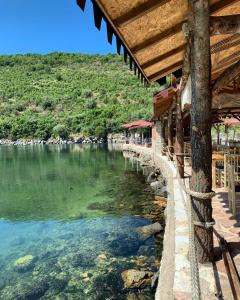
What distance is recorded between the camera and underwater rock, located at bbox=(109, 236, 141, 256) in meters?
8.76

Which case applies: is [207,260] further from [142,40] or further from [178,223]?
[142,40]

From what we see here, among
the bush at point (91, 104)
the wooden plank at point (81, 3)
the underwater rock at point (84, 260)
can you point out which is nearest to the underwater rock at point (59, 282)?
the underwater rock at point (84, 260)

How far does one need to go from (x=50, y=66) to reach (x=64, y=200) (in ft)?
429

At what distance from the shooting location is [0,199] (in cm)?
1730

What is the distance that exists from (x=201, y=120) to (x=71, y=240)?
26.2ft

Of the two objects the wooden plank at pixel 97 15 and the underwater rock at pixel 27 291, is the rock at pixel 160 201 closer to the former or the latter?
the underwater rock at pixel 27 291

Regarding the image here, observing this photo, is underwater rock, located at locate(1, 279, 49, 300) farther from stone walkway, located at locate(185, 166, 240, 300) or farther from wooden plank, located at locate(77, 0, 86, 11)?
wooden plank, located at locate(77, 0, 86, 11)

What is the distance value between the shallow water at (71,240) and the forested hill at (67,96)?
124ft

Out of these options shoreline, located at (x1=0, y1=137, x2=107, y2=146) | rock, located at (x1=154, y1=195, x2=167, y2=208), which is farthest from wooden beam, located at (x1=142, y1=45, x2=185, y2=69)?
shoreline, located at (x1=0, y1=137, x2=107, y2=146)

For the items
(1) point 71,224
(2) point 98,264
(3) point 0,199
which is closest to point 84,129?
(3) point 0,199

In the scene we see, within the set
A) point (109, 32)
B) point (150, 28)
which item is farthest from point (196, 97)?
point (109, 32)

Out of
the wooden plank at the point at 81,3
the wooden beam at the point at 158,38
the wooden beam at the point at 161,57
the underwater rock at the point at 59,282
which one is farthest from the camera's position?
the underwater rock at the point at 59,282

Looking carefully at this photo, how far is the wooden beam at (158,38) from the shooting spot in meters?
4.25

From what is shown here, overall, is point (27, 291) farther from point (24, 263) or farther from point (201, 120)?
point (201, 120)
